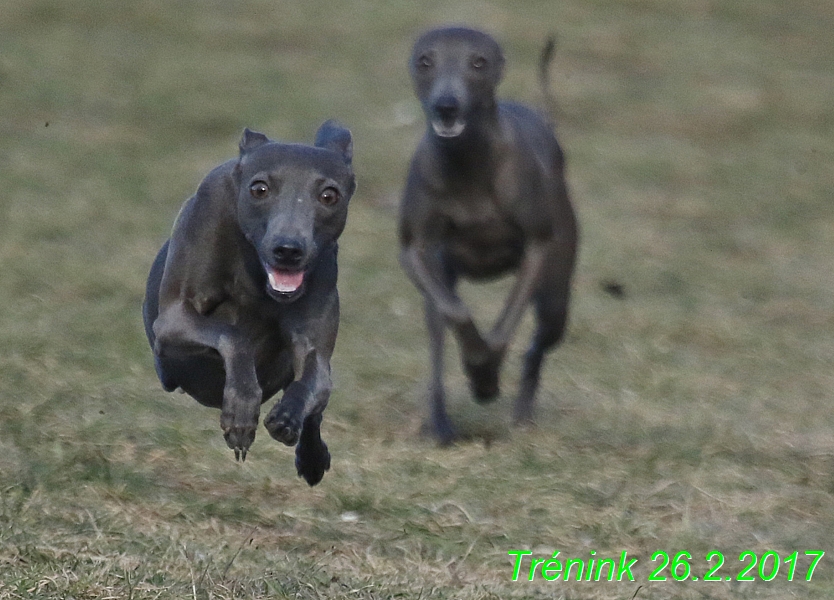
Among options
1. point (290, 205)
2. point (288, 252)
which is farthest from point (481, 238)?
point (288, 252)

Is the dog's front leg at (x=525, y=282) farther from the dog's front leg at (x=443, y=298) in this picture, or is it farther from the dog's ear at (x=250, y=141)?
the dog's ear at (x=250, y=141)

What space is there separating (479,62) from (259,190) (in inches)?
107

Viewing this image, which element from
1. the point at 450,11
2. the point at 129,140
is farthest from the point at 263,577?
the point at 450,11

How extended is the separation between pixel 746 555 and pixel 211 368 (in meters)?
2.41

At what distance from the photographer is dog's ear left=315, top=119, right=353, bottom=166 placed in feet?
14.7

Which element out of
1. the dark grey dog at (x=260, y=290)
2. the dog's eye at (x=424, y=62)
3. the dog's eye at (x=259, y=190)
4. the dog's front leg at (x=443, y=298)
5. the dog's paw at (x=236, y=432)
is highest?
the dog's eye at (x=424, y=62)

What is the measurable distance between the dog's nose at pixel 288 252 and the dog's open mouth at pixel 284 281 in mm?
50

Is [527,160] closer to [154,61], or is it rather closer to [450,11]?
[154,61]

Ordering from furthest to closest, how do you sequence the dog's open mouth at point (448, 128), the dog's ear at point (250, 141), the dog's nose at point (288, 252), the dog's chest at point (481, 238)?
the dog's chest at point (481, 238)
the dog's open mouth at point (448, 128)
the dog's ear at point (250, 141)
the dog's nose at point (288, 252)

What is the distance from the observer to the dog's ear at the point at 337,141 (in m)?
4.49

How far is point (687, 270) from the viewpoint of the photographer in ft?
38.0

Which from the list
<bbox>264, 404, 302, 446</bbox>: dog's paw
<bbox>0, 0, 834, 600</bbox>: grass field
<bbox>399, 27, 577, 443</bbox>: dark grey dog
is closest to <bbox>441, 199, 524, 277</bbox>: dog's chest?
<bbox>399, 27, 577, 443</bbox>: dark grey dog

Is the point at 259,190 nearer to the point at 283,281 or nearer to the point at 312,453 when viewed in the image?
the point at 283,281

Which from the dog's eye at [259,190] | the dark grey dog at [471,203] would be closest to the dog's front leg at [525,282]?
the dark grey dog at [471,203]
